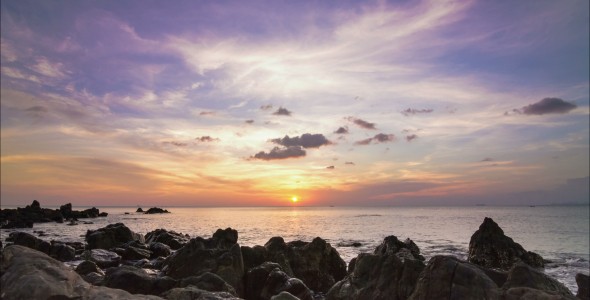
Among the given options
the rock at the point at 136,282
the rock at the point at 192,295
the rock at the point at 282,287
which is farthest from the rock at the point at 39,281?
the rock at the point at 282,287

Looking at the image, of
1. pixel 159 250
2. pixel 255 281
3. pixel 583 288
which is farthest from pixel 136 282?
pixel 159 250

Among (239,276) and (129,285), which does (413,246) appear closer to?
(239,276)

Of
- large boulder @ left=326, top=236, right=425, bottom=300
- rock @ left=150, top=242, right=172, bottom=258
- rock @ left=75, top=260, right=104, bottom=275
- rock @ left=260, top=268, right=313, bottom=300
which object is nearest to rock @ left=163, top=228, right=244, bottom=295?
rock @ left=260, top=268, right=313, bottom=300

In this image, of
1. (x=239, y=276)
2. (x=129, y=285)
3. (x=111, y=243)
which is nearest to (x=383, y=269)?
(x=239, y=276)

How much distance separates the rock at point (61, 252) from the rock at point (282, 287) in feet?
70.8

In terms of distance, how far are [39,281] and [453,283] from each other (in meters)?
11.7

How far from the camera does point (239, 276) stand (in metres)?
18.5

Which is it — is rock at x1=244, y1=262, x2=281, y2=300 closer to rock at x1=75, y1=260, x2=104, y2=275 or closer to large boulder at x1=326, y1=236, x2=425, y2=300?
large boulder at x1=326, y1=236, x2=425, y2=300

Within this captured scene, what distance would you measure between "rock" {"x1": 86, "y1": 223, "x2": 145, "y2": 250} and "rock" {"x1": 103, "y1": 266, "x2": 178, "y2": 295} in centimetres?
2428

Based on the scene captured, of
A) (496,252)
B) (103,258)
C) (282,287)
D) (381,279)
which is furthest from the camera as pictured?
(496,252)

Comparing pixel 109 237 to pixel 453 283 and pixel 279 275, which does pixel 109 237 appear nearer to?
pixel 279 275

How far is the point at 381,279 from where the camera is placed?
1470cm

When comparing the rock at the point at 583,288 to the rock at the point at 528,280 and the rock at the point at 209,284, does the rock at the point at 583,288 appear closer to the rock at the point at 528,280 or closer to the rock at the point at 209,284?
the rock at the point at 528,280

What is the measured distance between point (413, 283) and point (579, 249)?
138ft
